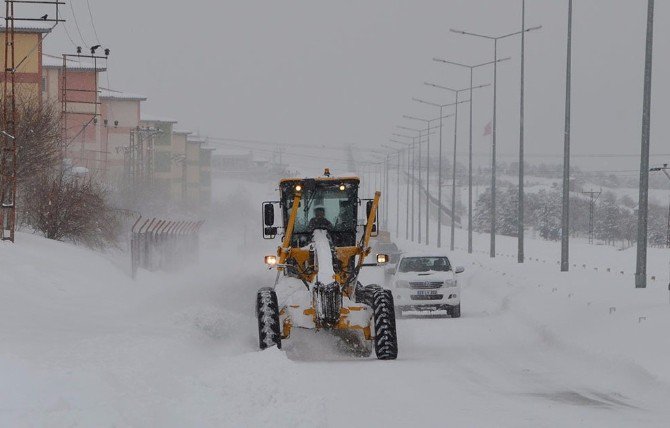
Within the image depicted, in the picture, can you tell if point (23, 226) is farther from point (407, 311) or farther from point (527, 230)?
point (527, 230)

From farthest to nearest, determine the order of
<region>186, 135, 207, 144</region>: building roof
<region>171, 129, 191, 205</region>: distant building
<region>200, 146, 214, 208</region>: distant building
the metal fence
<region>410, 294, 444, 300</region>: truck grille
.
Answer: <region>200, 146, 214, 208</region>: distant building < <region>186, 135, 207, 144</region>: building roof < <region>171, 129, 191, 205</region>: distant building < the metal fence < <region>410, 294, 444, 300</region>: truck grille

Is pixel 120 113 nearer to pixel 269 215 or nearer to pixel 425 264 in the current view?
pixel 425 264

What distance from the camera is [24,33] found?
67.9 metres

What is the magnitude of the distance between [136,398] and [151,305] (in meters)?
16.0

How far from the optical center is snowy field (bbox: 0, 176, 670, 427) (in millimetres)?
11750

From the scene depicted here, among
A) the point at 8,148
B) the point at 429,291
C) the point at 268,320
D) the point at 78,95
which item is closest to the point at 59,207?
the point at 8,148

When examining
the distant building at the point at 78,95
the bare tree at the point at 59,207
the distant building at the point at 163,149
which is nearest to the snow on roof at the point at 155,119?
the distant building at the point at 163,149

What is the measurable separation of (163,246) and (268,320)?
32.7 m

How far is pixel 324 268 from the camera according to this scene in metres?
18.5

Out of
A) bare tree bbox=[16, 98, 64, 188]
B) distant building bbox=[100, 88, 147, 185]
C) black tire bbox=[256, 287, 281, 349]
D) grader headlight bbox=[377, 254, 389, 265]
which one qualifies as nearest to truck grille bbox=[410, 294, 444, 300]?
grader headlight bbox=[377, 254, 389, 265]

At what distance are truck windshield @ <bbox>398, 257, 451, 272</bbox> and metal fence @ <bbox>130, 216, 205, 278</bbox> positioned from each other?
10.2 metres

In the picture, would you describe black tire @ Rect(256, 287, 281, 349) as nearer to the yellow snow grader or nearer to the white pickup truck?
the yellow snow grader

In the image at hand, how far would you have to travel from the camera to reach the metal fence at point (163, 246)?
42.0 meters

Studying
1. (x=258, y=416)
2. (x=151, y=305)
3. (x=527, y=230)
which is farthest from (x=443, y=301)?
(x=527, y=230)
